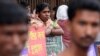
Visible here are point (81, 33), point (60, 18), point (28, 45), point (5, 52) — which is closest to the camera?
point (5, 52)

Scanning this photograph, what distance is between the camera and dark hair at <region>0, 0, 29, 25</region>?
2.89 metres

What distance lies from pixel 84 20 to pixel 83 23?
0.11 feet

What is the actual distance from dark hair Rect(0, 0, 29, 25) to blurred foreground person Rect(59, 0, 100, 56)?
22.4 inches

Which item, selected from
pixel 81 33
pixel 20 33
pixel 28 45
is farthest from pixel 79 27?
pixel 28 45

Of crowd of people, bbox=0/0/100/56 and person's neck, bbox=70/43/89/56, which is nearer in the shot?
crowd of people, bbox=0/0/100/56

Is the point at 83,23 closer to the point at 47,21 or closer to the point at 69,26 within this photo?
the point at 69,26

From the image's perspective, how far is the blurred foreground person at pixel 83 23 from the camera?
3.32m

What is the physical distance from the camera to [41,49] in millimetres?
7309

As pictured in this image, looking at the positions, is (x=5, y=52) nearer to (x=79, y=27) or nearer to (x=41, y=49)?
(x=79, y=27)

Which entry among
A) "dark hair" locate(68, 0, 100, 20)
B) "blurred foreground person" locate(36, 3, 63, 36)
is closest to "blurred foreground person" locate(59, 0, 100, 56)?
"dark hair" locate(68, 0, 100, 20)

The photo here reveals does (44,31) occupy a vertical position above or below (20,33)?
below

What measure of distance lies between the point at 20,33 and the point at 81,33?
23.8 inches

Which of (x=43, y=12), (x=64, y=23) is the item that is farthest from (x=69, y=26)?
(x=64, y=23)

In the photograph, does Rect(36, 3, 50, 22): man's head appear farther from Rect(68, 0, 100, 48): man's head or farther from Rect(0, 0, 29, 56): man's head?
Rect(0, 0, 29, 56): man's head
